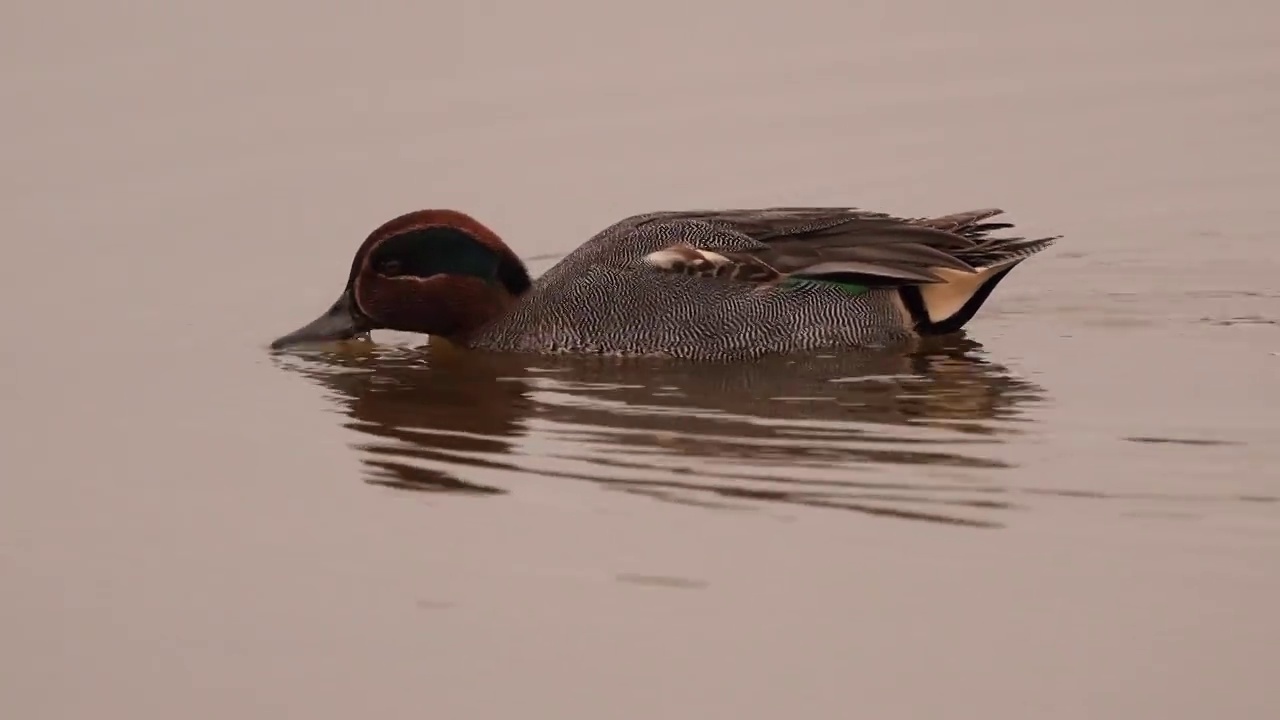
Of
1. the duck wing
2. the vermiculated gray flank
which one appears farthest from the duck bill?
the duck wing

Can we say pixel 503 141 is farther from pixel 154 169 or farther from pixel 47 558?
pixel 47 558

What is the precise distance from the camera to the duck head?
11.3 meters

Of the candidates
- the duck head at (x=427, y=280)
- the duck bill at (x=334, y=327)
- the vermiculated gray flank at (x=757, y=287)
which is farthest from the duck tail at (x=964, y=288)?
the duck bill at (x=334, y=327)

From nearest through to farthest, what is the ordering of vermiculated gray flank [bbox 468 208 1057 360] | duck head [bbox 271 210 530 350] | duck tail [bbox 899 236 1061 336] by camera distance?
vermiculated gray flank [bbox 468 208 1057 360] < duck tail [bbox 899 236 1061 336] < duck head [bbox 271 210 530 350]

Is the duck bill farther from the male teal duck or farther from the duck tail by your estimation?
the duck tail

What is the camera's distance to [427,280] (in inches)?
447

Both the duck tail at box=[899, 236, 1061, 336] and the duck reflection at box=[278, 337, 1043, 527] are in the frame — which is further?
the duck tail at box=[899, 236, 1061, 336]

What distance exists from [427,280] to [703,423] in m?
2.24

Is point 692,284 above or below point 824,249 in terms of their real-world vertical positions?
below

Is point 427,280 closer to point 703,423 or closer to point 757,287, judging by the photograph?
point 757,287

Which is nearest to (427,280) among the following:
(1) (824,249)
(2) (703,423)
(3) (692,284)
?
(3) (692,284)

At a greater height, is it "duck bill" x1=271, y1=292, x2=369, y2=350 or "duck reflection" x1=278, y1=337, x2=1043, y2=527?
"duck bill" x1=271, y1=292, x2=369, y2=350

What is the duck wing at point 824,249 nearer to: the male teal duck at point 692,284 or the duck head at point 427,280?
the male teal duck at point 692,284

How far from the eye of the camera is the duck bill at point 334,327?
11.3m
